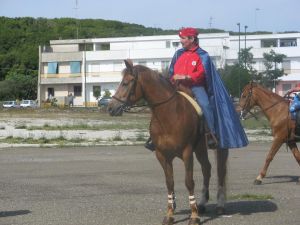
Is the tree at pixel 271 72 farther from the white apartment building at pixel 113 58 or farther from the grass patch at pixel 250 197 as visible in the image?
the grass patch at pixel 250 197

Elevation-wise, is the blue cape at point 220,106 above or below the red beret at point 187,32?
below

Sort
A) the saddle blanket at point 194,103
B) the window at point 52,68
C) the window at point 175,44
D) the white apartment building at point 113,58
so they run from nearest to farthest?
the saddle blanket at point 194,103, the white apartment building at point 113,58, the window at point 175,44, the window at point 52,68

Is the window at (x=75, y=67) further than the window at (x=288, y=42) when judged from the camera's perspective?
Yes

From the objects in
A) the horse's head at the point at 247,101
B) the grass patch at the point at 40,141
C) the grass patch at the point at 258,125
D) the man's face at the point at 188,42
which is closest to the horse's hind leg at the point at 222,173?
the man's face at the point at 188,42

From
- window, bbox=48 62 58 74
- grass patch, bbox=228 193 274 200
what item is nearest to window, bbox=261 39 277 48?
window, bbox=48 62 58 74

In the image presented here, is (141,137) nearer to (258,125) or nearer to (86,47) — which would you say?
(258,125)

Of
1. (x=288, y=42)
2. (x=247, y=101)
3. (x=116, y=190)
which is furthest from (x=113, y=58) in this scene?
(x=116, y=190)

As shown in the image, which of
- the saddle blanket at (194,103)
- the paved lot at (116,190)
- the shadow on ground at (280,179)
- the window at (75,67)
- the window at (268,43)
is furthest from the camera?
the window at (75,67)

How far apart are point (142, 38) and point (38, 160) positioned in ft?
281

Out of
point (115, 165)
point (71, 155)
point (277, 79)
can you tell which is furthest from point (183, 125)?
point (277, 79)

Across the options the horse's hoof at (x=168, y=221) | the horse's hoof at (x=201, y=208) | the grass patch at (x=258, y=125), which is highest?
the horse's hoof at (x=168, y=221)

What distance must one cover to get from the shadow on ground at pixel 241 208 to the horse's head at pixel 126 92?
74.1 inches

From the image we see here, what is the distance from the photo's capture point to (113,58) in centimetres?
10038

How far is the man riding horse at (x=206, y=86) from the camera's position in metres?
8.86
